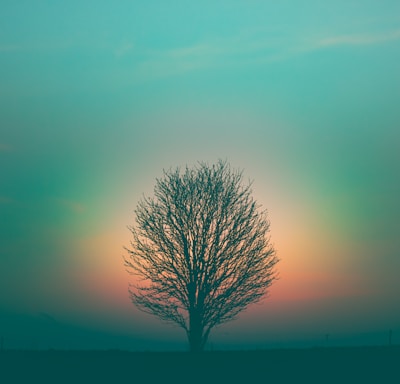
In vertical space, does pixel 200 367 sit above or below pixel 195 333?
below

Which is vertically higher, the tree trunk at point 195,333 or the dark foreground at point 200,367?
the tree trunk at point 195,333

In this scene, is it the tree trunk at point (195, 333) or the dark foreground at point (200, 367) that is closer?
the dark foreground at point (200, 367)

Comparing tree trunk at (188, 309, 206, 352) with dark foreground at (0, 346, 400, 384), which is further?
tree trunk at (188, 309, 206, 352)

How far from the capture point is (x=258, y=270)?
1806 inches

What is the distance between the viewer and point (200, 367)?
32938mm

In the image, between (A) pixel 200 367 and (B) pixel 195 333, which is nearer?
(A) pixel 200 367

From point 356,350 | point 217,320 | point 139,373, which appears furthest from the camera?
point 217,320

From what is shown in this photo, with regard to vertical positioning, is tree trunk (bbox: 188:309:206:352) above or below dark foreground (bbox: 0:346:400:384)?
above

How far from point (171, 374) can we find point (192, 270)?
544 inches

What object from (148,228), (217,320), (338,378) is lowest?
(338,378)

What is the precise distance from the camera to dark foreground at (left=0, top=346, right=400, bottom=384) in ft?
103

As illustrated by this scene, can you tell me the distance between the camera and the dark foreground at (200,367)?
31391mm

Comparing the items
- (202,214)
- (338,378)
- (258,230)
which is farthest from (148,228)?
(338,378)

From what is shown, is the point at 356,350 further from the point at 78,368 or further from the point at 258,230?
the point at 78,368
